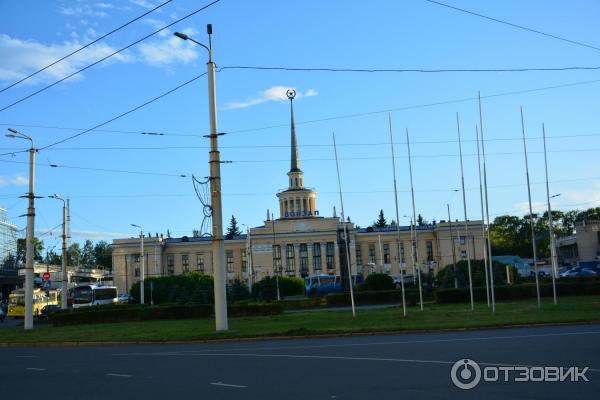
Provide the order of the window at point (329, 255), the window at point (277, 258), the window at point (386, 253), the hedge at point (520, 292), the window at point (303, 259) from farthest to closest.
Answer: the window at point (386, 253) → the window at point (329, 255) → the window at point (303, 259) → the window at point (277, 258) → the hedge at point (520, 292)

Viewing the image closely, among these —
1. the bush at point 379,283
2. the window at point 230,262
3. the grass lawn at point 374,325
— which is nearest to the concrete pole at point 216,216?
the grass lawn at point 374,325

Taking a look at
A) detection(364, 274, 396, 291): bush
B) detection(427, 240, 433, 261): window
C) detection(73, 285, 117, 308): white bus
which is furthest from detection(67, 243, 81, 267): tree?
detection(364, 274, 396, 291): bush

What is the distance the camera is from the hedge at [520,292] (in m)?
39.6

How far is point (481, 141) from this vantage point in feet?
100

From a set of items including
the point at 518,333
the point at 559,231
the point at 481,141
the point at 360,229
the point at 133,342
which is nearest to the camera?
the point at 518,333

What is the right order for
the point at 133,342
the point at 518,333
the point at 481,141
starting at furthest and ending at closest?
1. the point at 481,141
2. the point at 133,342
3. the point at 518,333

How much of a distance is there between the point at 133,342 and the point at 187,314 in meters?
15.3

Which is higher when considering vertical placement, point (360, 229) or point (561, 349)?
point (360, 229)

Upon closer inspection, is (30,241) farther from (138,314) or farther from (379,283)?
(379,283)

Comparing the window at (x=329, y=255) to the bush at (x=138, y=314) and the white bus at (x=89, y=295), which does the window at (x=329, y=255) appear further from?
the bush at (x=138, y=314)

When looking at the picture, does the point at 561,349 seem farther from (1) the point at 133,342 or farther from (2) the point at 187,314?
(2) the point at 187,314

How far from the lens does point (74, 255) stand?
174 m

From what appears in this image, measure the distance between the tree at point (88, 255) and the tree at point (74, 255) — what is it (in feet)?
9.17

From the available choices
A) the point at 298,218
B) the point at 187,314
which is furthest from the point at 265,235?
the point at 187,314
